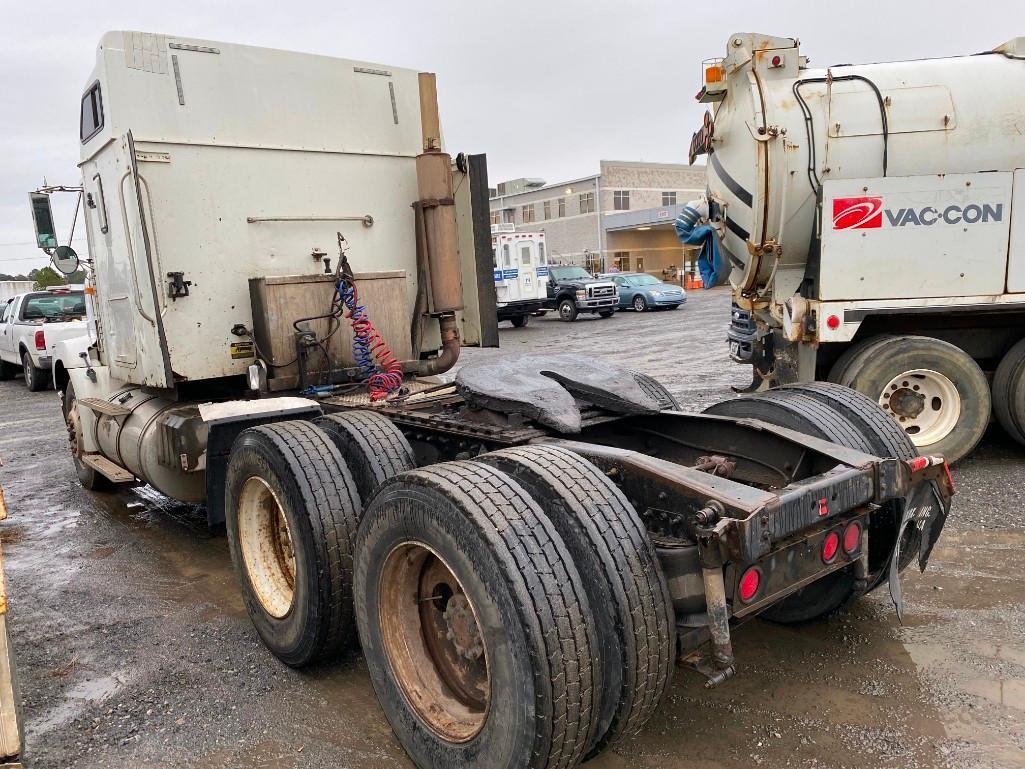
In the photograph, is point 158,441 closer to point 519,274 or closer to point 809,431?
point 809,431

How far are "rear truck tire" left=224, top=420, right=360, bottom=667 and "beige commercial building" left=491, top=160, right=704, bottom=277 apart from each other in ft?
143

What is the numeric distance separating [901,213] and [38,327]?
47.9 feet

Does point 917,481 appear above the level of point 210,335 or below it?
below

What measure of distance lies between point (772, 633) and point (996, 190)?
4.30 m

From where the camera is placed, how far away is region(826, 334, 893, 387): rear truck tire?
6379 mm

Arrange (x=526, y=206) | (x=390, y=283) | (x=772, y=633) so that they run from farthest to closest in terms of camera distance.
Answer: (x=526, y=206) < (x=390, y=283) < (x=772, y=633)

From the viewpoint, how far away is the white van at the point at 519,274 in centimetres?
2356

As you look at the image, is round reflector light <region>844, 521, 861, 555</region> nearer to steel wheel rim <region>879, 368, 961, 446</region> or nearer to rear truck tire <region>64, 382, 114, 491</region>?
steel wheel rim <region>879, 368, 961, 446</region>

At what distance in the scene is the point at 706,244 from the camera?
303 inches

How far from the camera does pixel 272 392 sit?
5.22 m

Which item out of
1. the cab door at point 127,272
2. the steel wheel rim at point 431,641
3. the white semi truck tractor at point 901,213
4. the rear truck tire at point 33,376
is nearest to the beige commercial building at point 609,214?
the rear truck tire at point 33,376

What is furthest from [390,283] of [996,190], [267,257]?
[996,190]

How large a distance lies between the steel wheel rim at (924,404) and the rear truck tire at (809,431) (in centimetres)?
312

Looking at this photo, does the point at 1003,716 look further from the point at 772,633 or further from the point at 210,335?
the point at 210,335
